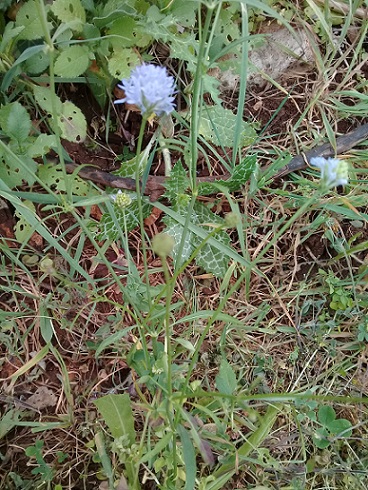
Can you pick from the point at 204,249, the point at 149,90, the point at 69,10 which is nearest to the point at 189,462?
the point at 204,249

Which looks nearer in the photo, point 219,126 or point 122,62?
point 122,62

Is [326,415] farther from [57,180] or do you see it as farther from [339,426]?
[57,180]

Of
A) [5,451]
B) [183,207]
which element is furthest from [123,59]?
[5,451]

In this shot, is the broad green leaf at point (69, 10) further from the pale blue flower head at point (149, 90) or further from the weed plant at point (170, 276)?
the pale blue flower head at point (149, 90)

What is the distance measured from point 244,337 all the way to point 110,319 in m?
0.36

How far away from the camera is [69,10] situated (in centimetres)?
127

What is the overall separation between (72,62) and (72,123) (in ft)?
0.51

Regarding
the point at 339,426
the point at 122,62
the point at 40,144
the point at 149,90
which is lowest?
the point at 339,426

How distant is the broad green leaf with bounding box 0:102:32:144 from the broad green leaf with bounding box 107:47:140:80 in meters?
0.25

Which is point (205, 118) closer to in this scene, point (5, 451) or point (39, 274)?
point (39, 274)

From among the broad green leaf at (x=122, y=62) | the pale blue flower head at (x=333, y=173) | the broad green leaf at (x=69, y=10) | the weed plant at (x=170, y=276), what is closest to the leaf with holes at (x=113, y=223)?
the weed plant at (x=170, y=276)

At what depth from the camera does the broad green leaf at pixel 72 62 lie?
50.3 inches

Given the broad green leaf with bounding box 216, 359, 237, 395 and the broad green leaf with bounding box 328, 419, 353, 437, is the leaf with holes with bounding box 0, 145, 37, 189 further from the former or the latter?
the broad green leaf with bounding box 328, 419, 353, 437

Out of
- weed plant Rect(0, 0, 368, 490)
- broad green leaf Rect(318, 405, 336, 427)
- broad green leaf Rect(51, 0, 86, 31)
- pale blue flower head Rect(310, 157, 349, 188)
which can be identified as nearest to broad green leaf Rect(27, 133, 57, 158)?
weed plant Rect(0, 0, 368, 490)
